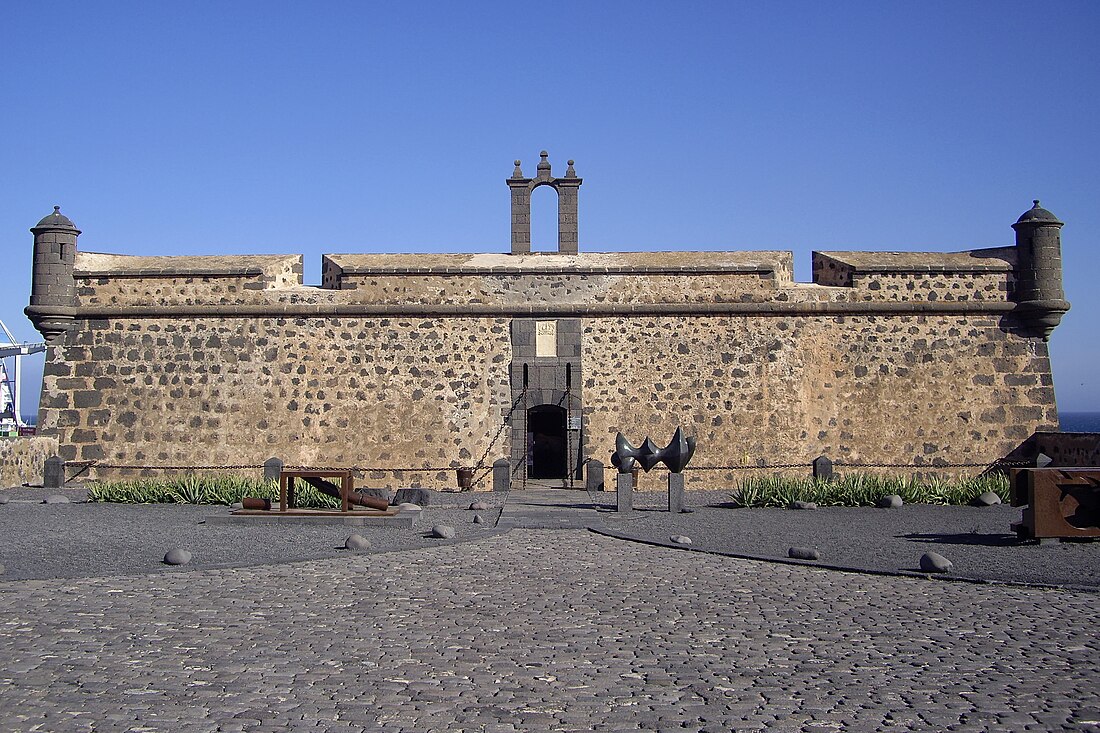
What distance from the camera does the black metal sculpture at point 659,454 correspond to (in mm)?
15656

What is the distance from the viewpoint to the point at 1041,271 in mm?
20719

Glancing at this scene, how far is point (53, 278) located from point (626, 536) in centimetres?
1404

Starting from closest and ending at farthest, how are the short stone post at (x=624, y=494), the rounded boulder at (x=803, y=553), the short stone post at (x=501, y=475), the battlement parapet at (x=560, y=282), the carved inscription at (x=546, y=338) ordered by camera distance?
1. the rounded boulder at (x=803, y=553)
2. the short stone post at (x=624, y=494)
3. the short stone post at (x=501, y=475)
4. the carved inscription at (x=546, y=338)
5. the battlement parapet at (x=560, y=282)

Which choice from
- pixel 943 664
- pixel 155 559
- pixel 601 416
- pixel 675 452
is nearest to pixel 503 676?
pixel 943 664

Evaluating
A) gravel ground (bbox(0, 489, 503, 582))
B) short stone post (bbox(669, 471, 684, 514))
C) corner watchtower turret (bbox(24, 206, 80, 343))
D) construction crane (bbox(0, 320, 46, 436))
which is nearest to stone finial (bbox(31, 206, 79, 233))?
corner watchtower turret (bbox(24, 206, 80, 343))

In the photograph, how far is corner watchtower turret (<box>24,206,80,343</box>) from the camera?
20.4 m

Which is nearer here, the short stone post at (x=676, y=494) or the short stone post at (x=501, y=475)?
the short stone post at (x=676, y=494)

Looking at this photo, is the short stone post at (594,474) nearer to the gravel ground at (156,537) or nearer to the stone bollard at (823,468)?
the gravel ground at (156,537)

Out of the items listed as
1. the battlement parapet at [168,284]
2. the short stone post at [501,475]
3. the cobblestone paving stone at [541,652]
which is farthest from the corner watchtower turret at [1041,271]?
the battlement parapet at [168,284]

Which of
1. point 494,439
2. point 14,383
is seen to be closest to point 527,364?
point 494,439

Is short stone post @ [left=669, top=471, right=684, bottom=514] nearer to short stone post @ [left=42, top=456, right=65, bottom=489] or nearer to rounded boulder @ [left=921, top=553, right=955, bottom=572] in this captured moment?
rounded boulder @ [left=921, top=553, right=955, bottom=572]

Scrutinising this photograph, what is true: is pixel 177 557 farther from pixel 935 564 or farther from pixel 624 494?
pixel 624 494

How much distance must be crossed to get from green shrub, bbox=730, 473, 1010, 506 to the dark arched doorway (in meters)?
7.16

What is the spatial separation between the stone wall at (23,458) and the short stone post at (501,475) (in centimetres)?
846
